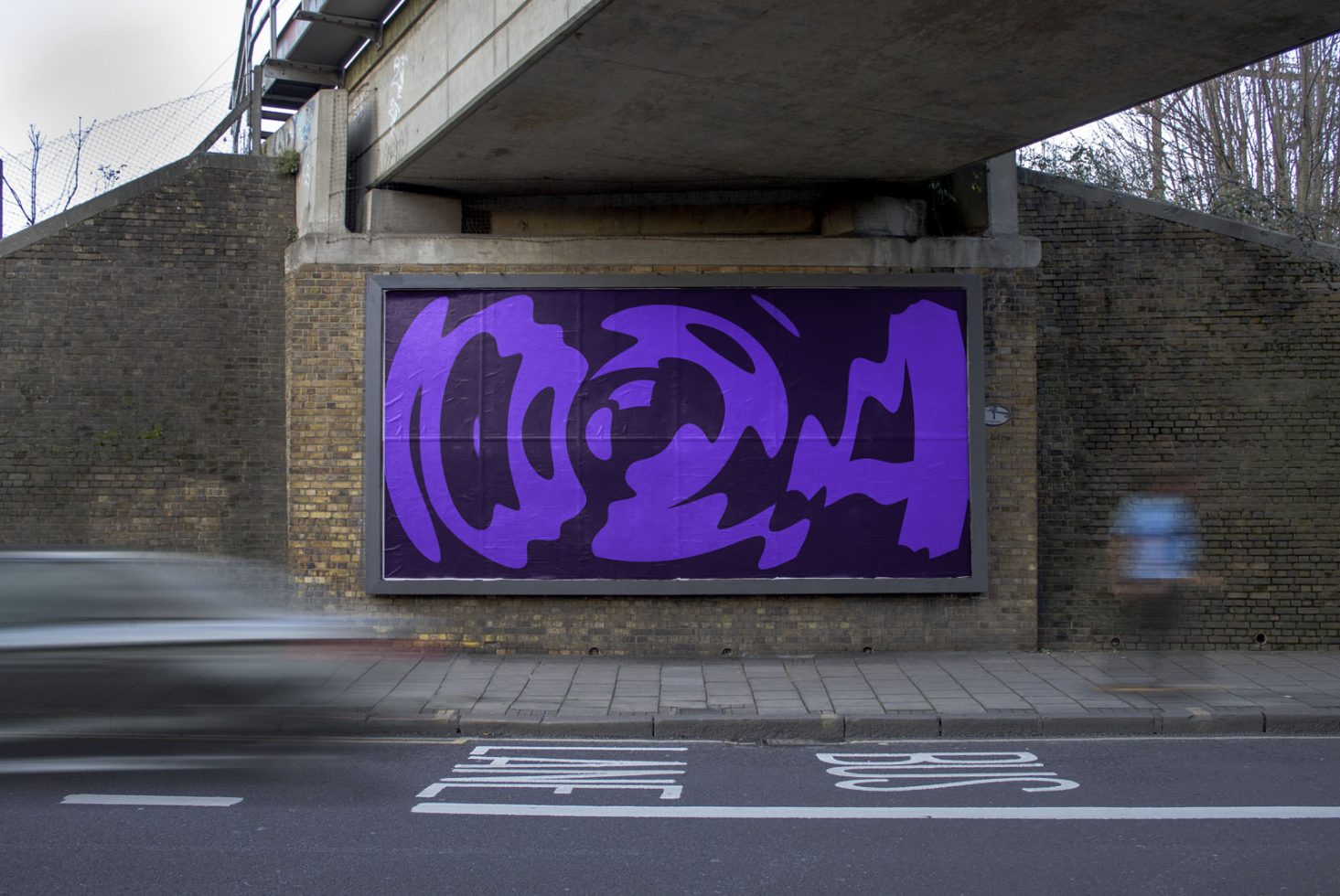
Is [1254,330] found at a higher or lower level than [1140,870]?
higher

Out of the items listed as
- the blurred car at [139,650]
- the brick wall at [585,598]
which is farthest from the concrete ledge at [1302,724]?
the blurred car at [139,650]

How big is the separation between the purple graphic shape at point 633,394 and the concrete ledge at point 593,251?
1224 millimetres

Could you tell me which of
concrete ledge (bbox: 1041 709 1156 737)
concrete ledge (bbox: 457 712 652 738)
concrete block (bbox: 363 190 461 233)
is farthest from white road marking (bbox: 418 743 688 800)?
concrete block (bbox: 363 190 461 233)

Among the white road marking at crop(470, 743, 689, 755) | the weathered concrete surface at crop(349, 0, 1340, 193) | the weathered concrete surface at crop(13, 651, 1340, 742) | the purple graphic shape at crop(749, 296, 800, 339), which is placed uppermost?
the weathered concrete surface at crop(349, 0, 1340, 193)

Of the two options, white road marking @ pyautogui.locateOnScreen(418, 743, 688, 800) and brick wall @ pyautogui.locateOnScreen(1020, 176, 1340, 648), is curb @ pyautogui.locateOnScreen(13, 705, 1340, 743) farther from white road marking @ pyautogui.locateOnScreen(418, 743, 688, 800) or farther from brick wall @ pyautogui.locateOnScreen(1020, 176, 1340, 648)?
brick wall @ pyautogui.locateOnScreen(1020, 176, 1340, 648)

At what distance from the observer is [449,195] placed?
38.8 feet

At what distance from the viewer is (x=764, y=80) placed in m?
8.45

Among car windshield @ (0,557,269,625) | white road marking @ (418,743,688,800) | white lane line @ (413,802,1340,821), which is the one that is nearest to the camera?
white lane line @ (413,802,1340,821)

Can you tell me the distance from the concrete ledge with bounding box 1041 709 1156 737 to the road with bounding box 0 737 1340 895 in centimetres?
30

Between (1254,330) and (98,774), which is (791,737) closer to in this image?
(98,774)

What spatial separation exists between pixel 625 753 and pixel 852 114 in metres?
5.46

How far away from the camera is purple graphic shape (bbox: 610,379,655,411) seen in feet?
37.3

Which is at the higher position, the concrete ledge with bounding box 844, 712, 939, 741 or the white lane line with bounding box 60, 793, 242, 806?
the white lane line with bounding box 60, 793, 242, 806

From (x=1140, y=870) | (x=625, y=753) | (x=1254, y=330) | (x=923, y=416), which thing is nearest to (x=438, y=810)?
(x=625, y=753)
